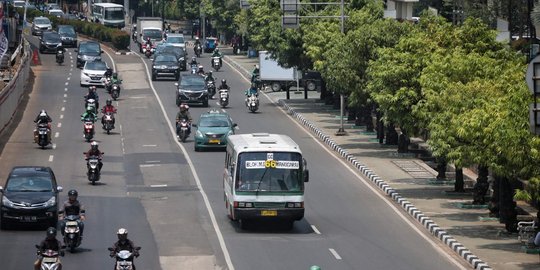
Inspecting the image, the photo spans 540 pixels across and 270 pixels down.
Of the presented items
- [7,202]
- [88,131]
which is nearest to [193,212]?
[7,202]

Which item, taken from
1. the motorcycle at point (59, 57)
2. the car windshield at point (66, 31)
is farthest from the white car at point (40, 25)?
the motorcycle at point (59, 57)

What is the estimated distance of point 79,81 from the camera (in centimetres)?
8856

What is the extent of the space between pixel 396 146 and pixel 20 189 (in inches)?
991

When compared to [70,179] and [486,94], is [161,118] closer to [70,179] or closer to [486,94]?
[70,179]

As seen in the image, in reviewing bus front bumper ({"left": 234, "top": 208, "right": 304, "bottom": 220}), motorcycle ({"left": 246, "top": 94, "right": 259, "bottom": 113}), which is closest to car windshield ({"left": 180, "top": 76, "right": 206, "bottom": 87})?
motorcycle ({"left": 246, "top": 94, "right": 259, "bottom": 113})

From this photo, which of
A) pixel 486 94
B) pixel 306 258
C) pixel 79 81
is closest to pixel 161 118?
pixel 79 81

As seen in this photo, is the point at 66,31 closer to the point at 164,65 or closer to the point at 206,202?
the point at 164,65

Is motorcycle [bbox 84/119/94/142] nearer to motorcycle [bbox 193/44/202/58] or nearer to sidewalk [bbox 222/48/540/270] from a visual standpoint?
sidewalk [bbox 222/48/540/270]

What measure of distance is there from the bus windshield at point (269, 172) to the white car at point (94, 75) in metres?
46.8

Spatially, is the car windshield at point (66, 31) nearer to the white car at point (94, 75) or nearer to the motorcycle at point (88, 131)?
the white car at point (94, 75)

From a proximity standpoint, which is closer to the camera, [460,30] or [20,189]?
[20,189]

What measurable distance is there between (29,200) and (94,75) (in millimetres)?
47561

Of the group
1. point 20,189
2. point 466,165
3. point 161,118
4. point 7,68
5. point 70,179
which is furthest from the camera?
point 7,68

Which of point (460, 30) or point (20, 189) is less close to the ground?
point (460, 30)
